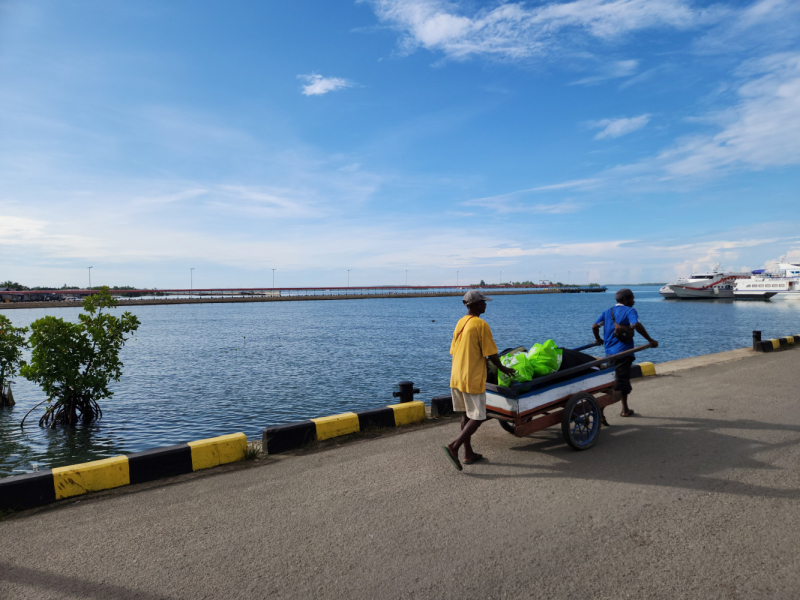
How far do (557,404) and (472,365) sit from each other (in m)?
1.51

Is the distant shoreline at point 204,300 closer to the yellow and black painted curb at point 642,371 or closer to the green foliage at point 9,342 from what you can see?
the green foliage at point 9,342

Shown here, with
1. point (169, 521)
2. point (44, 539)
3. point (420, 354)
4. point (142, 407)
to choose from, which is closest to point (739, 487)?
point (169, 521)

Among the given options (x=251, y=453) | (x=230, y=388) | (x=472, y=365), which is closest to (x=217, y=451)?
(x=251, y=453)

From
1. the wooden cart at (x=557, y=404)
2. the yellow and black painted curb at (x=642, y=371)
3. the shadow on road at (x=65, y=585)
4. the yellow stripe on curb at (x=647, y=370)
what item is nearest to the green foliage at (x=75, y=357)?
the shadow on road at (x=65, y=585)

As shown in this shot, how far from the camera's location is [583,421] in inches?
233

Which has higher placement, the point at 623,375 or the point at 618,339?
the point at 618,339

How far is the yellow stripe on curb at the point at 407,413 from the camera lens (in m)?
7.19

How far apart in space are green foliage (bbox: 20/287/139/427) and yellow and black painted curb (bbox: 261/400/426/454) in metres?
6.67

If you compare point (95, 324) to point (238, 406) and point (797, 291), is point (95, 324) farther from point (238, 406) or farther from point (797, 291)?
point (797, 291)

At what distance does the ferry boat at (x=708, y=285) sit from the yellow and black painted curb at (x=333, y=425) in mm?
107538

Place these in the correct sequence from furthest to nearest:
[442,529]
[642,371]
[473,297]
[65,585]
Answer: [642,371] → [473,297] → [442,529] → [65,585]

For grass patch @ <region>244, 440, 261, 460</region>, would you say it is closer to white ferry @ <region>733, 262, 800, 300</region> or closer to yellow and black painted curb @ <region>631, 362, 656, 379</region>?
yellow and black painted curb @ <region>631, 362, 656, 379</region>

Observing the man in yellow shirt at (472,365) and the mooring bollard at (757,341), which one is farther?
the mooring bollard at (757,341)

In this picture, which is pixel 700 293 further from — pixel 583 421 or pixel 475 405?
pixel 475 405
